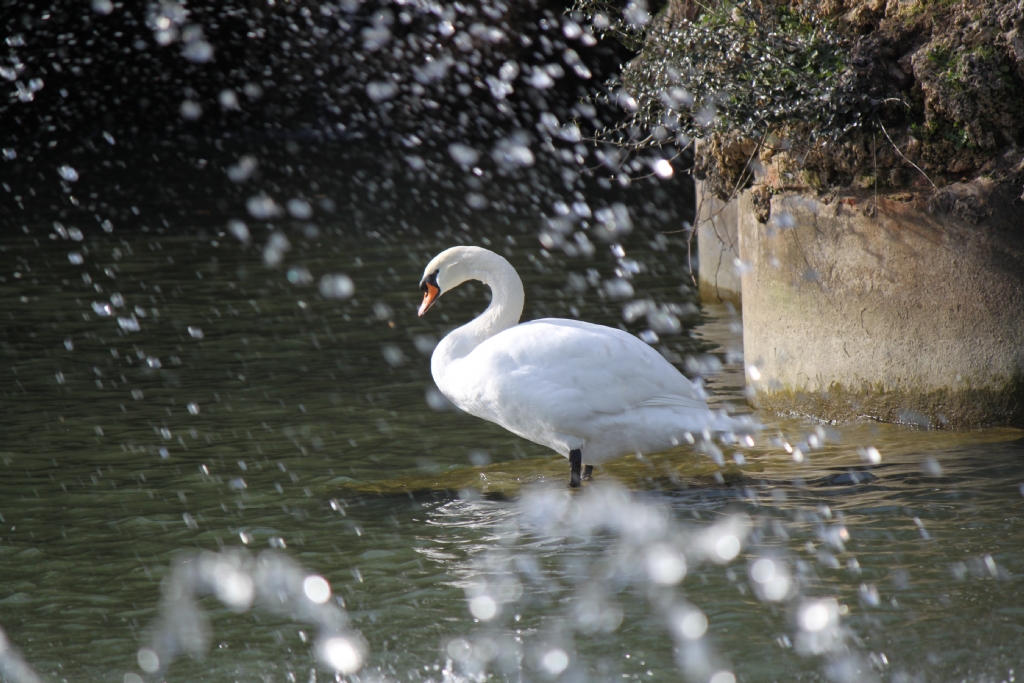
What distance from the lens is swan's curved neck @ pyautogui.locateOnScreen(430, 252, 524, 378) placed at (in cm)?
666

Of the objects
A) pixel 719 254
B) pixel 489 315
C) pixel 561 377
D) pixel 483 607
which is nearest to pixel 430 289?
pixel 489 315

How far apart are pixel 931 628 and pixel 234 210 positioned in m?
13.9

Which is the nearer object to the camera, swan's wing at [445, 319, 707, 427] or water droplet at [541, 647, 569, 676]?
water droplet at [541, 647, 569, 676]

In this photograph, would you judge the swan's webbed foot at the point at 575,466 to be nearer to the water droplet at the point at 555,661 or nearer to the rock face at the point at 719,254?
the water droplet at the point at 555,661

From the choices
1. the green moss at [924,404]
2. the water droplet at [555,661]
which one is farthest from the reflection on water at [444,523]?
the green moss at [924,404]

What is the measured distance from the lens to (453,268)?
7.00 m

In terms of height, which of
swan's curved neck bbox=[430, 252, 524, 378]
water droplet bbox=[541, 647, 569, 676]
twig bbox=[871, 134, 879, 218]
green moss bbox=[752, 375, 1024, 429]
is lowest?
water droplet bbox=[541, 647, 569, 676]

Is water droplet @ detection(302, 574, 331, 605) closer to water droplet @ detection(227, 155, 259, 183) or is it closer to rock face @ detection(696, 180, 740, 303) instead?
rock face @ detection(696, 180, 740, 303)

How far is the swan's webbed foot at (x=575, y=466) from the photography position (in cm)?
645

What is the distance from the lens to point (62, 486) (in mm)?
6617

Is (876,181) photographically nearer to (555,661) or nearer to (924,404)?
(924,404)

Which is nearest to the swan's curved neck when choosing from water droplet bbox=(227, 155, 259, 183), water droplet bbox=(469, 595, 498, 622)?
water droplet bbox=(469, 595, 498, 622)

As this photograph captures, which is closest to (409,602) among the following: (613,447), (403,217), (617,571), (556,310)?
(617,571)

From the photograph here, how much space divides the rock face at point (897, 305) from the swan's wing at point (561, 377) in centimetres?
125
